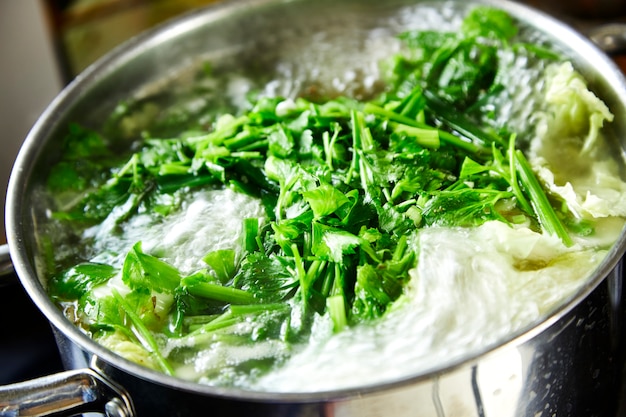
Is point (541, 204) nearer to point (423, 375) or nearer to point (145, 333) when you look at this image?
point (423, 375)

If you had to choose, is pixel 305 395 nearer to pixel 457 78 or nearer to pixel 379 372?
pixel 379 372

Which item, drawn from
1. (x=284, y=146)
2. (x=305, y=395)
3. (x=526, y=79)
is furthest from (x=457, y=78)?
(x=305, y=395)

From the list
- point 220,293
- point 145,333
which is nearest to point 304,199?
point 220,293

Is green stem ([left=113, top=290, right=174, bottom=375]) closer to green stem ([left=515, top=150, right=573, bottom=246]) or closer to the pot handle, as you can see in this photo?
the pot handle

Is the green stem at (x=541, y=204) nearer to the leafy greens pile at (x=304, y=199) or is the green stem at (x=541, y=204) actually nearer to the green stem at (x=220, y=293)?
the leafy greens pile at (x=304, y=199)

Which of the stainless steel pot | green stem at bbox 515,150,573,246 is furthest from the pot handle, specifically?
green stem at bbox 515,150,573,246

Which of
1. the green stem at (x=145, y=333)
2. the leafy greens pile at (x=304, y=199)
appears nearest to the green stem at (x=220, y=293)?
the leafy greens pile at (x=304, y=199)
